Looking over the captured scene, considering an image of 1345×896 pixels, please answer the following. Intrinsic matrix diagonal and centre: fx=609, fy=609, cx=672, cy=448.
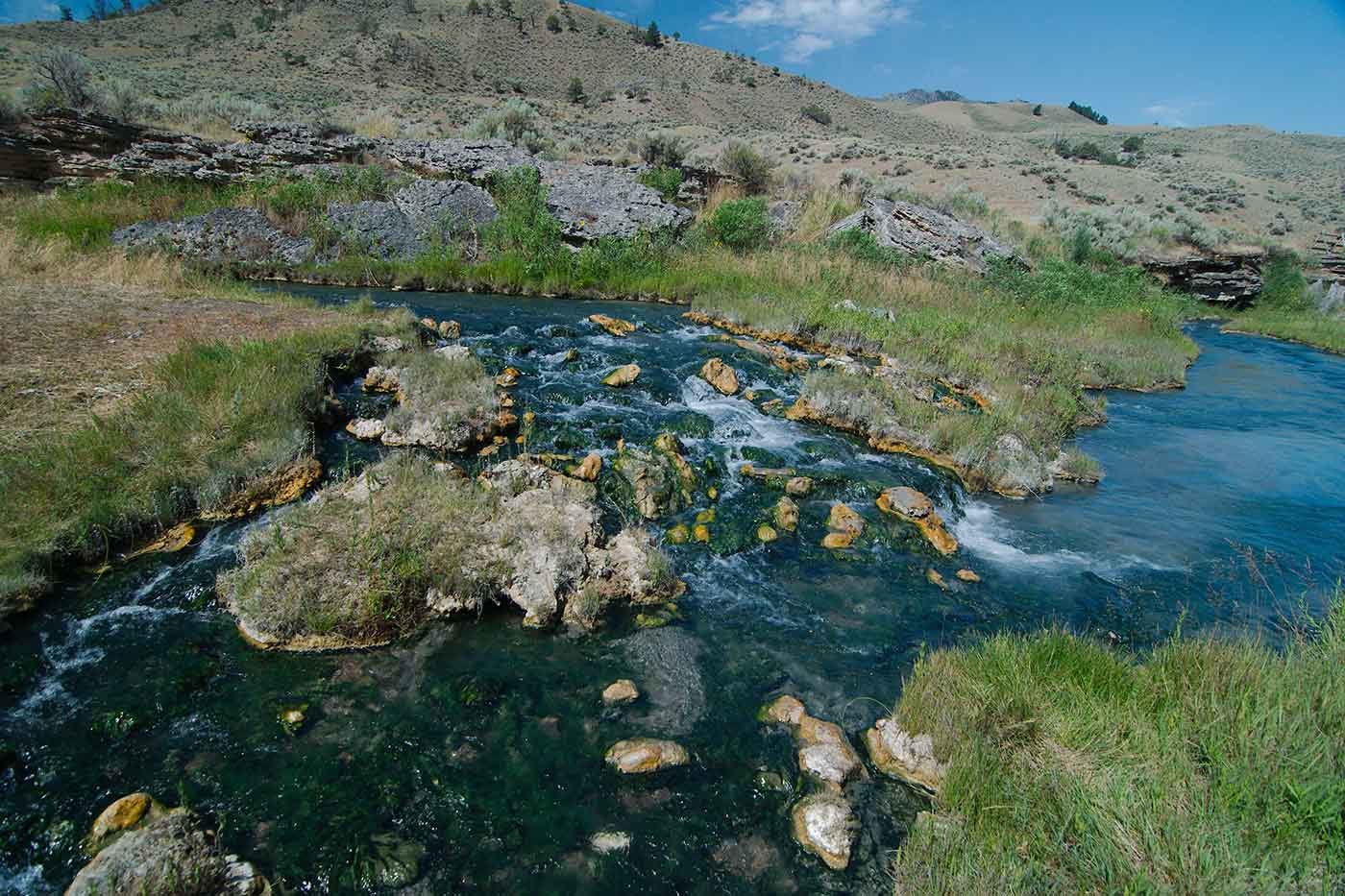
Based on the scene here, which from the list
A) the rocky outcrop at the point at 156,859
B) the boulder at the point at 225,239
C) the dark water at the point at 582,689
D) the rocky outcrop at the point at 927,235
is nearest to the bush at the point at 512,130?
the boulder at the point at 225,239

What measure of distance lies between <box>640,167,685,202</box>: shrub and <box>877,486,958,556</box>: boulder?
49.8ft

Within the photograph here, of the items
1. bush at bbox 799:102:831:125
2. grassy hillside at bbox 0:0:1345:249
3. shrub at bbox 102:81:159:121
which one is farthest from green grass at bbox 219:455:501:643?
bush at bbox 799:102:831:125

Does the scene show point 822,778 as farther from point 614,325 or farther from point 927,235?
point 927,235

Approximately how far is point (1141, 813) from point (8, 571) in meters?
6.50

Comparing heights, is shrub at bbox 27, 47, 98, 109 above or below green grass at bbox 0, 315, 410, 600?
above

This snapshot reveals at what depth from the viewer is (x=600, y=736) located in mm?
3533

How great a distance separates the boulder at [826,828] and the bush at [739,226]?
15.8 m

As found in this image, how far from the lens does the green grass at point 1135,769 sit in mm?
2287

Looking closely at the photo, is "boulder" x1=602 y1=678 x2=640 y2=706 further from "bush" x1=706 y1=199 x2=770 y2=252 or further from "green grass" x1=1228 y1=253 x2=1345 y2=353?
"green grass" x1=1228 y1=253 x2=1345 y2=353

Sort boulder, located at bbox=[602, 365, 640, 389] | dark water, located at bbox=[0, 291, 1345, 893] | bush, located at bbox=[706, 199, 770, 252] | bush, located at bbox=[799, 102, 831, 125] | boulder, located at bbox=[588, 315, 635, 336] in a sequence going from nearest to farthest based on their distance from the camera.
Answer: dark water, located at bbox=[0, 291, 1345, 893], boulder, located at bbox=[602, 365, 640, 389], boulder, located at bbox=[588, 315, 635, 336], bush, located at bbox=[706, 199, 770, 252], bush, located at bbox=[799, 102, 831, 125]

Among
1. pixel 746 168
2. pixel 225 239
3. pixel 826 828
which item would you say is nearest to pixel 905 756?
pixel 826 828

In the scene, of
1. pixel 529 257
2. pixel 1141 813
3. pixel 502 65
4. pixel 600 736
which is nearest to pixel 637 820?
pixel 600 736

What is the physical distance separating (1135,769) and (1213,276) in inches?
1046

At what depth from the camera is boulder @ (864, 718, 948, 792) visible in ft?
10.9
